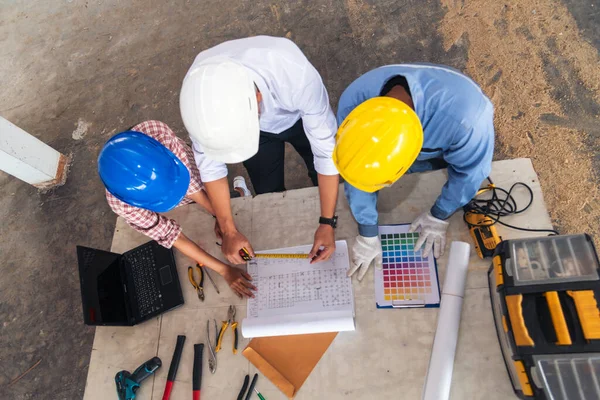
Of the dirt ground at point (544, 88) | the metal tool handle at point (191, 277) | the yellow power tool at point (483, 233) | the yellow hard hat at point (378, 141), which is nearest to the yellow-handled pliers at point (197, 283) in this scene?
the metal tool handle at point (191, 277)

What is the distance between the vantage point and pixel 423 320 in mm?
1416

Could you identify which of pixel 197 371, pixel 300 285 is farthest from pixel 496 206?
pixel 197 371

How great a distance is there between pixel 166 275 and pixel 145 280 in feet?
0.32

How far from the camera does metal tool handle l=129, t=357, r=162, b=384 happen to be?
1.53m

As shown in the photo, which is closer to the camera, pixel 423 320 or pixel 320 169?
pixel 423 320

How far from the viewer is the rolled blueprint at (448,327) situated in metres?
1.29

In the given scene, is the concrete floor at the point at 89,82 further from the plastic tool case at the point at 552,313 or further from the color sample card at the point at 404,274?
the plastic tool case at the point at 552,313

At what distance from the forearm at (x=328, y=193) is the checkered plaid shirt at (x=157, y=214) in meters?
0.57

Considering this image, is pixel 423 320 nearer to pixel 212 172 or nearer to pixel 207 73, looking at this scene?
pixel 212 172

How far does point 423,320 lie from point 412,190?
1.80 ft

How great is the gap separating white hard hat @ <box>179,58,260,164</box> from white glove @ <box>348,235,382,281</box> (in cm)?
61

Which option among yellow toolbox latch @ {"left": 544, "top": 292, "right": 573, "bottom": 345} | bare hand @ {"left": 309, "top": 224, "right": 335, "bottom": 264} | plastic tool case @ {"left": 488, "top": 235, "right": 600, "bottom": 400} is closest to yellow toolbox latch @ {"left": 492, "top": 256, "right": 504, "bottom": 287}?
plastic tool case @ {"left": 488, "top": 235, "right": 600, "bottom": 400}

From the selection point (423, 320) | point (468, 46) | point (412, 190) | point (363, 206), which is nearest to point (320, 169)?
point (363, 206)

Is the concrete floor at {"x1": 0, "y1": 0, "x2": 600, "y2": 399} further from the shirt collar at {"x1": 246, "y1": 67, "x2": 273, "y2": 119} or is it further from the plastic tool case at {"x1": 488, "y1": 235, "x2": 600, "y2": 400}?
the plastic tool case at {"x1": 488, "y1": 235, "x2": 600, "y2": 400}
